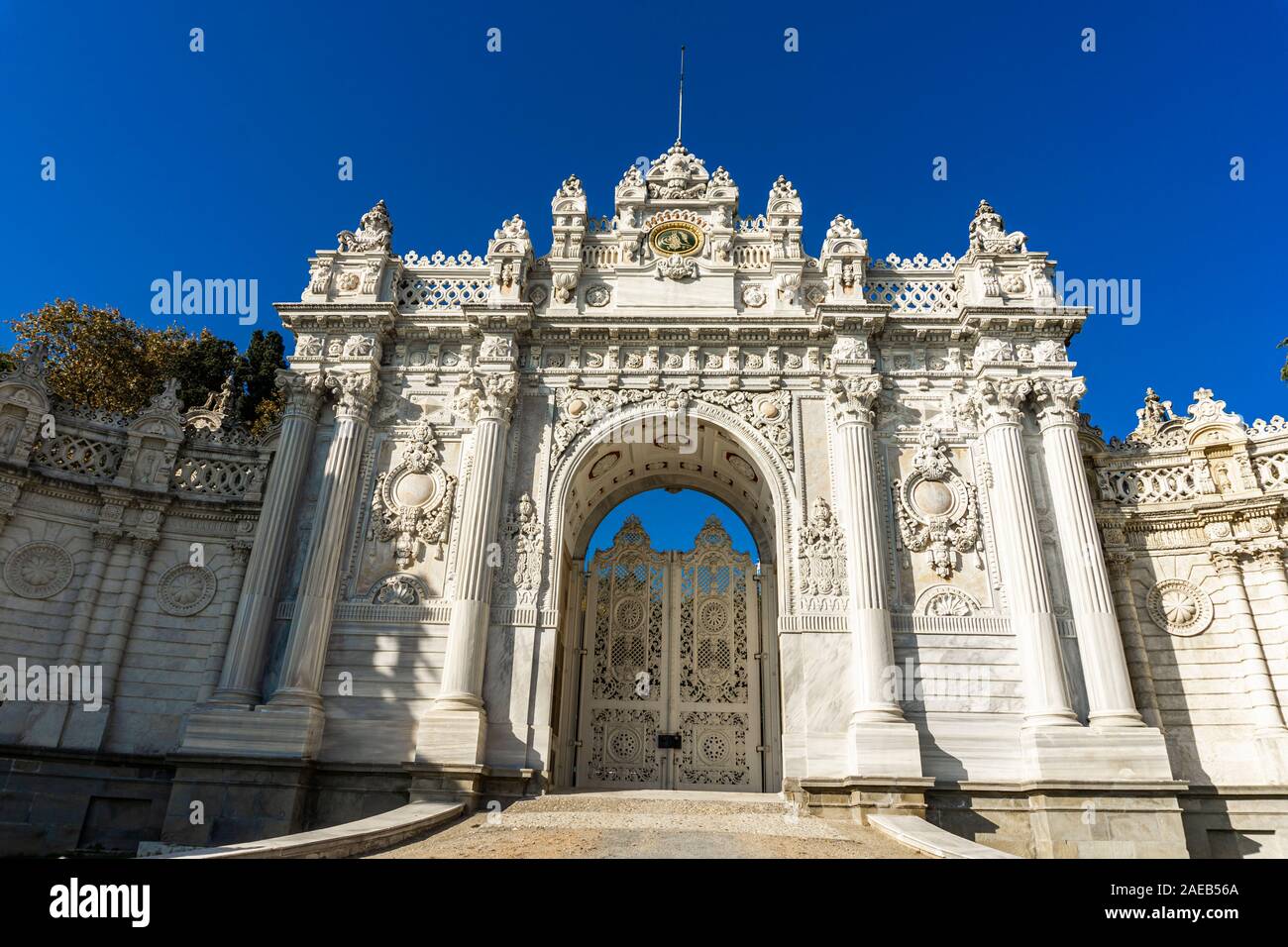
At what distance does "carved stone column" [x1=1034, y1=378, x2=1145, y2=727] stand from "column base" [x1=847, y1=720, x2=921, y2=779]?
3.18 meters

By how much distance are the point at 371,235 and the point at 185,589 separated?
336 inches

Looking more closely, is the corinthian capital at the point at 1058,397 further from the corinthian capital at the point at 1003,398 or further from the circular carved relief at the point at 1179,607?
the circular carved relief at the point at 1179,607

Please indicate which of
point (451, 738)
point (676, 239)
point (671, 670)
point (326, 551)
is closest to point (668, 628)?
point (671, 670)

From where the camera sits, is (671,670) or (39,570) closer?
(39,570)

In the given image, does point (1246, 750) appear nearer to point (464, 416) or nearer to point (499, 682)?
point (499, 682)

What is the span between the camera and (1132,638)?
14.7 meters

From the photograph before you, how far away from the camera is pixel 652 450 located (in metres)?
17.4

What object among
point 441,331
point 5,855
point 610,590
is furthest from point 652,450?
point 5,855

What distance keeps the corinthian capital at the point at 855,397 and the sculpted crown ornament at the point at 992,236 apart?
14.0 feet

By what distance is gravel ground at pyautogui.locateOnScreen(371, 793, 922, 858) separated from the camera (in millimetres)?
9367

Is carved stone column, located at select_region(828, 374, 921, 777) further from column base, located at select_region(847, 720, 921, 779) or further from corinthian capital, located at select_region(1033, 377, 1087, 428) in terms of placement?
corinthian capital, located at select_region(1033, 377, 1087, 428)

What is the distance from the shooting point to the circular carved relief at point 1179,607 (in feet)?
48.3

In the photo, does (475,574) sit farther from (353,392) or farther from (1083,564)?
(1083,564)

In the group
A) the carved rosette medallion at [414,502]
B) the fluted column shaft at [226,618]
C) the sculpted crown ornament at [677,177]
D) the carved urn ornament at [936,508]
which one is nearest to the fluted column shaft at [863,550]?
the carved urn ornament at [936,508]
